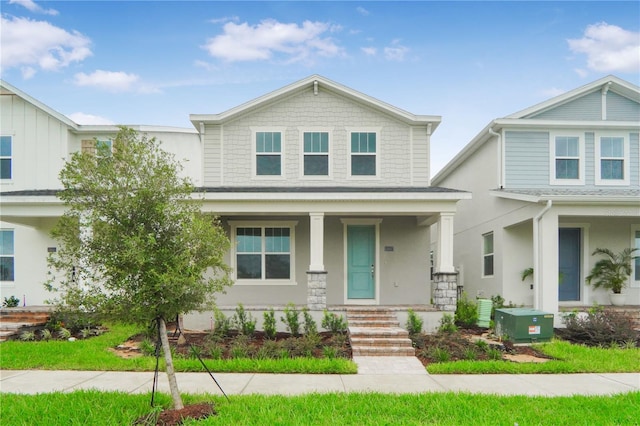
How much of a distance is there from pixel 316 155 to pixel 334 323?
476cm

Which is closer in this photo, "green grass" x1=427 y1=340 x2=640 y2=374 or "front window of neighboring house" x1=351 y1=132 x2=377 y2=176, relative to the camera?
"green grass" x1=427 y1=340 x2=640 y2=374

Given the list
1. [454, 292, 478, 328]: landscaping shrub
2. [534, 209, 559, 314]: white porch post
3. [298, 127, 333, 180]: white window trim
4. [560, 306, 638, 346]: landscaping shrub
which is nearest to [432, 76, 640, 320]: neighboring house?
[534, 209, 559, 314]: white porch post

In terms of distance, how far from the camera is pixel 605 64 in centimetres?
1447

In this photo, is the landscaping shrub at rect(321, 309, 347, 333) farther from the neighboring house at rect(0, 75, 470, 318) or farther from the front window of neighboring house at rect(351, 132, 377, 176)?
the front window of neighboring house at rect(351, 132, 377, 176)

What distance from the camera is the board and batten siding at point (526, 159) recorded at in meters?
12.7

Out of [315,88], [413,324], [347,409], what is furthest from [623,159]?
[347,409]

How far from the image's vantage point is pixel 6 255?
13016 millimetres

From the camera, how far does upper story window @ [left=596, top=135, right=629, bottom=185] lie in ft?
41.4

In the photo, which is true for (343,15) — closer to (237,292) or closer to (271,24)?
(271,24)

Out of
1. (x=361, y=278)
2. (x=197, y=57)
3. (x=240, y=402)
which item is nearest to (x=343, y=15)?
(x=197, y=57)

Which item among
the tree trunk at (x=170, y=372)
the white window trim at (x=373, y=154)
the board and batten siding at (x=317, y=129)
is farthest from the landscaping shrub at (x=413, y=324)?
the tree trunk at (x=170, y=372)

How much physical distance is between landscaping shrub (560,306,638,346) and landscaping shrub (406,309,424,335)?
3228 millimetres

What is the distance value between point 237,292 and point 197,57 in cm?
683

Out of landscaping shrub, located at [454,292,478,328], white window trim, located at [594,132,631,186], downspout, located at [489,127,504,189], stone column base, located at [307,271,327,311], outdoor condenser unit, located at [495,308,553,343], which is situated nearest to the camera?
outdoor condenser unit, located at [495,308,553,343]
